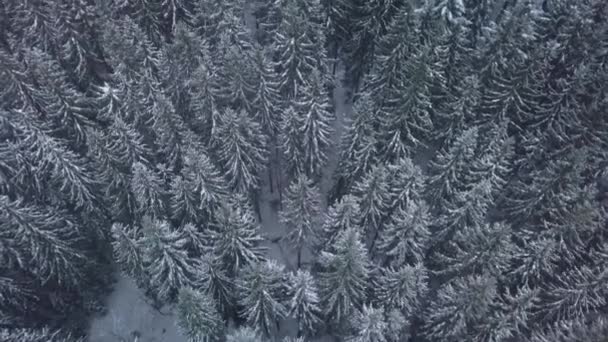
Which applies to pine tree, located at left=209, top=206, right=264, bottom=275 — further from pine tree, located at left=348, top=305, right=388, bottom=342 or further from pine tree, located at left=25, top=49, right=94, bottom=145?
pine tree, located at left=25, top=49, right=94, bottom=145

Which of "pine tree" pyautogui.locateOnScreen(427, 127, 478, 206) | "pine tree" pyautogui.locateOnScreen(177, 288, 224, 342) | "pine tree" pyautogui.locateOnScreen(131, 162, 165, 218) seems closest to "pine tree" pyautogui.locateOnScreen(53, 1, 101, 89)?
"pine tree" pyautogui.locateOnScreen(131, 162, 165, 218)

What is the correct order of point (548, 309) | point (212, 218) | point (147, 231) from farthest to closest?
1. point (212, 218)
2. point (548, 309)
3. point (147, 231)

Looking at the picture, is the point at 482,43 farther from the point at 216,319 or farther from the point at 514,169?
the point at 216,319

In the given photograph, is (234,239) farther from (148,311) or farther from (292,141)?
(148,311)

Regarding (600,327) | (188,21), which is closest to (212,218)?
(188,21)

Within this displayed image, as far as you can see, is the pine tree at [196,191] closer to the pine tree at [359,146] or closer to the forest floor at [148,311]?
the pine tree at [359,146]

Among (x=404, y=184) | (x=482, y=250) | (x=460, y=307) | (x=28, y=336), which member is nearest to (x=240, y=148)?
(x=404, y=184)
